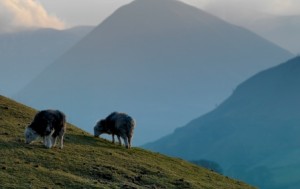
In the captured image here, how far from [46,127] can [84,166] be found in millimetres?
3514

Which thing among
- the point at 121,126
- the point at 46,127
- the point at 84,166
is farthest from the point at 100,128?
the point at 84,166

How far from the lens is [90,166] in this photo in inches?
1452

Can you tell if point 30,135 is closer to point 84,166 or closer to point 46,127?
point 46,127

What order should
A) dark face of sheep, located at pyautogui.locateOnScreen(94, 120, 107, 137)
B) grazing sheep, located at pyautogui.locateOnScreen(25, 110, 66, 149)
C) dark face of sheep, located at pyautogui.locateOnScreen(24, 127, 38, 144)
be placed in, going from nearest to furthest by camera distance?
1. grazing sheep, located at pyautogui.locateOnScreen(25, 110, 66, 149)
2. dark face of sheep, located at pyautogui.locateOnScreen(24, 127, 38, 144)
3. dark face of sheep, located at pyautogui.locateOnScreen(94, 120, 107, 137)

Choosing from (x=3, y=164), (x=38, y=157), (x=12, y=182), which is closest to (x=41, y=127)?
(x=38, y=157)

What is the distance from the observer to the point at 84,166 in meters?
36.6

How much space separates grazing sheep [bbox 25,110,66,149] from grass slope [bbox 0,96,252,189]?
677 mm

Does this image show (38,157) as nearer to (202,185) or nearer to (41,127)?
(41,127)

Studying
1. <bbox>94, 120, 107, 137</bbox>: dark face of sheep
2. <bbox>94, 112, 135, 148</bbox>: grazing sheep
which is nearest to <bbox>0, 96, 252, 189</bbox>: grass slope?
<bbox>94, 112, 135, 148</bbox>: grazing sheep

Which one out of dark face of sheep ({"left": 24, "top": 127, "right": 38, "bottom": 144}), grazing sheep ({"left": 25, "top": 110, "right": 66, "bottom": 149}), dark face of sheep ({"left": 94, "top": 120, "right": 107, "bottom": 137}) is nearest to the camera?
grazing sheep ({"left": 25, "top": 110, "right": 66, "bottom": 149})

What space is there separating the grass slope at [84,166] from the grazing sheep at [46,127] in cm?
68

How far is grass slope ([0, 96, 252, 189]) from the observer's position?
3288 centimetres

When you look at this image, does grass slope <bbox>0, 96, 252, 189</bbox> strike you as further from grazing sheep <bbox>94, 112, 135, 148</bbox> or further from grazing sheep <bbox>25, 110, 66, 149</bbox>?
grazing sheep <bbox>94, 112, 135, 148</bbox>

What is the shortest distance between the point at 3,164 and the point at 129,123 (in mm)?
13757
